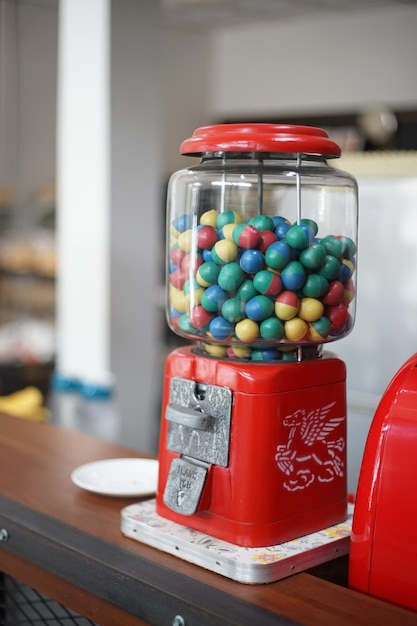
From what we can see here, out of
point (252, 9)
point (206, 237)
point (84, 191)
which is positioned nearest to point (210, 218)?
point (206, 237)

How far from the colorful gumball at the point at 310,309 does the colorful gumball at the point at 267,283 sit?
37mm

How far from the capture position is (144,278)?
12.9 ft

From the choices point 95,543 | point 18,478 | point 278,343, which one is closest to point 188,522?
point 95,543

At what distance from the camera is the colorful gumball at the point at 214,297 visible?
1.15 metres

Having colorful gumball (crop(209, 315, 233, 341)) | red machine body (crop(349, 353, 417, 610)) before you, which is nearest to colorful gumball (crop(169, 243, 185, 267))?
colorful gumball (crop(209, 315, 233, 341))

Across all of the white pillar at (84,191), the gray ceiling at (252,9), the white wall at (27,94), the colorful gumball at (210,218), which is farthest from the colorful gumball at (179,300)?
the gray ceiling at (252,9)

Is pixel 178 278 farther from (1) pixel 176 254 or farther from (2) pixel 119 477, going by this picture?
(2) pixel 119 477

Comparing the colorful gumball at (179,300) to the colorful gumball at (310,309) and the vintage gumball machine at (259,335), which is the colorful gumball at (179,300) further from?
the colorful gumball at (310,309)

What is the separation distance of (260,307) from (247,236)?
0.09 m

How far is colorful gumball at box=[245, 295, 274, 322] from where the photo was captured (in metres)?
1.11

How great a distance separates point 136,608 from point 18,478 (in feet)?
1.43

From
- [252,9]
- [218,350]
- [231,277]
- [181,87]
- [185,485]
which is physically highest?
[252,9]

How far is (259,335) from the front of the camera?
3.72 feet

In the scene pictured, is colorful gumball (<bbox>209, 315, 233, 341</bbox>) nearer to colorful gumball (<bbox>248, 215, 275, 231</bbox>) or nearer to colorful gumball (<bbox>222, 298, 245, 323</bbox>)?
colorful gumball (<bbox>222, 298, 245, 323</bbox>)
